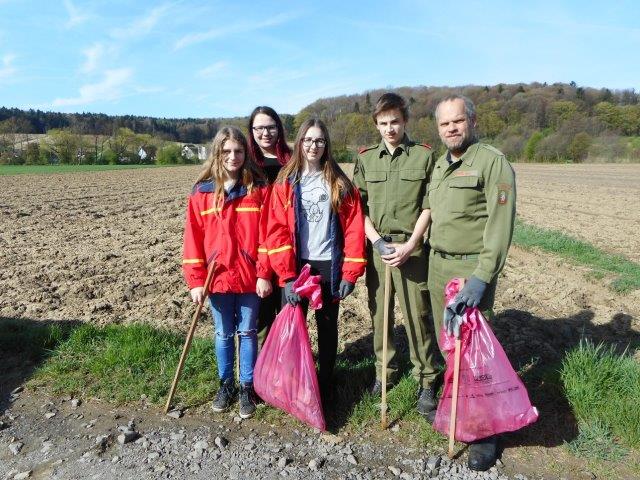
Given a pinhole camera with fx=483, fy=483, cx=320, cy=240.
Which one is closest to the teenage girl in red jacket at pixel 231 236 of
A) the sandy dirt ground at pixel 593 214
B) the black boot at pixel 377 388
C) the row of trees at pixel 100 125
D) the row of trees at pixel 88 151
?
the black boot at pixel 377 388

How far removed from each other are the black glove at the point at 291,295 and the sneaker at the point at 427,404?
1124 millimetres

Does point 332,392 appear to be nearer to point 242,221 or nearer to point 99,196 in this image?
point 242,221

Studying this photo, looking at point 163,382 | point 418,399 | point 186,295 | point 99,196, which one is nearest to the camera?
point 418,399

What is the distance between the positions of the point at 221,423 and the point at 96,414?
0.91m

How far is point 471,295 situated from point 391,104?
130 centimetres

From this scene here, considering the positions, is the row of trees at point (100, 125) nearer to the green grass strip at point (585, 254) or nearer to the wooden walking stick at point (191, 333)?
the green grass strip at point (585, 254)

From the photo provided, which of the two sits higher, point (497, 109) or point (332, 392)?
point (497, 109)

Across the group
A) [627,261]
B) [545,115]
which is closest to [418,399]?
[627,261]

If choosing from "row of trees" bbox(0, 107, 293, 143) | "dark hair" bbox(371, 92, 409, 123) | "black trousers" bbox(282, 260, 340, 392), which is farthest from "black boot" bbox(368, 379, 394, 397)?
"row of trees" bbox(0, 107, 293, 143)

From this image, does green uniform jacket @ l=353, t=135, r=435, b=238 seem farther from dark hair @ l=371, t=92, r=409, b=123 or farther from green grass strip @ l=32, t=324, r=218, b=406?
green grass strip @ l=32, t=324, r=218, b=406

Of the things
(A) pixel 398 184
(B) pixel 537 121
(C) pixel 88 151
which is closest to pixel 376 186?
(A) pixel 398 184

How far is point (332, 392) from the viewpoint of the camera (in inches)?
140

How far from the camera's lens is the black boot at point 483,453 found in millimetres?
2773

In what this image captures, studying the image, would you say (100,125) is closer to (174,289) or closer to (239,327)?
(174,289)
